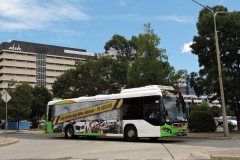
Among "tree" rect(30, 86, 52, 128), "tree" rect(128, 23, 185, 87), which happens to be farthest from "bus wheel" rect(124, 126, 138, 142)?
"tree" rect(30, 86, 52, 128)

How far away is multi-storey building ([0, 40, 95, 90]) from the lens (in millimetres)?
142875

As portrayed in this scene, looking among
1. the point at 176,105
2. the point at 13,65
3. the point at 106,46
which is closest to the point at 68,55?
the point at 13,65

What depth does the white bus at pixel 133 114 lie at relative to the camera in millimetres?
21344

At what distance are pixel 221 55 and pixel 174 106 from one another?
10.9 meters

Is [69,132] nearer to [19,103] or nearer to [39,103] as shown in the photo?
[19,103]

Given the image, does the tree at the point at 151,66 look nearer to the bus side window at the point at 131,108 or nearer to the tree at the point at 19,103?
the bus side window at the point at 131,108

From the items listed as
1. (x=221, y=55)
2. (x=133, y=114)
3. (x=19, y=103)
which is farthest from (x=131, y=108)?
(x=19, y=103)

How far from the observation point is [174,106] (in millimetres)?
21984

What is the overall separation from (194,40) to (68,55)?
13326 centimetres

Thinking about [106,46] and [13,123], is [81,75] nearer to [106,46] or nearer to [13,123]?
[106,46]

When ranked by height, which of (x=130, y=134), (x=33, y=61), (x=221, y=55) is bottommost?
(x=130, y=134)

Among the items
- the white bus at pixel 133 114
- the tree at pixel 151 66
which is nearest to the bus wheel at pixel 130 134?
the white bus at pixel 133 114

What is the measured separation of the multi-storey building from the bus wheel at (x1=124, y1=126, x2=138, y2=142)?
121 metres

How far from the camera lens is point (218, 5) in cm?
3250
